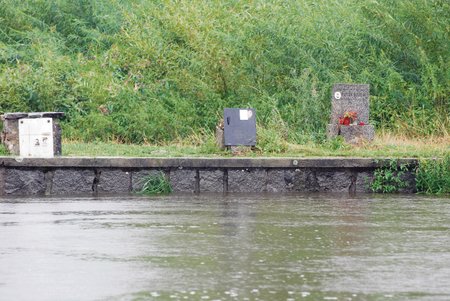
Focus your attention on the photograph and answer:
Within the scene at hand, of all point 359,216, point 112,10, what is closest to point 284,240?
point 359,216

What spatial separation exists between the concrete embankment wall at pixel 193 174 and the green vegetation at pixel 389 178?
100 mm

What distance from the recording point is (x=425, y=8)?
2748cm

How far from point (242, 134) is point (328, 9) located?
853 cm

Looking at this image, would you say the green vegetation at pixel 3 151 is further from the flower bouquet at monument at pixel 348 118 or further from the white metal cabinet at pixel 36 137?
the flower bouquet at monument at pixel 348 118

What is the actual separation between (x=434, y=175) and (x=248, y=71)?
28.4 ft

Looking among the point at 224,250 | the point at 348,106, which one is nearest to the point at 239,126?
the point at 348,106

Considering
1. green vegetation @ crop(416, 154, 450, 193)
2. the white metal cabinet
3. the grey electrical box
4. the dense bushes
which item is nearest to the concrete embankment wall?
green vegetation @ crop(416, 154, 450, 193)

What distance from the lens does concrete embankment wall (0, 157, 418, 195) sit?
20312 mm

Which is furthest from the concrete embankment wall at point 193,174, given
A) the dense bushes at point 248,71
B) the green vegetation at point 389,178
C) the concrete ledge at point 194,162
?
the dense bushes at point 248,71

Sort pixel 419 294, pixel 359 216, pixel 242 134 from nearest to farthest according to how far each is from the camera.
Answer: pixel 419 294
pixel 359 216
pixel 242 134

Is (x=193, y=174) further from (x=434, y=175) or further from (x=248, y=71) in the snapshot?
(x=248, y=71)

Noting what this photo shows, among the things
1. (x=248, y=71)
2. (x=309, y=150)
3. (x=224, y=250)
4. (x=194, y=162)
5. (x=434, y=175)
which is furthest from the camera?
(x=248, y=71)

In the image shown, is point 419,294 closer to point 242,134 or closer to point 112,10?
point 242,134

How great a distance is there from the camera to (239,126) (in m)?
22.0
